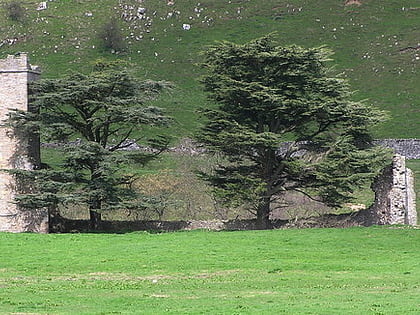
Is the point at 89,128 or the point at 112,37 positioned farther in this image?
the point at 112,37

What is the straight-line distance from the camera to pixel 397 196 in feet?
128

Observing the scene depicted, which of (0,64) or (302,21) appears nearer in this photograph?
(0,64)

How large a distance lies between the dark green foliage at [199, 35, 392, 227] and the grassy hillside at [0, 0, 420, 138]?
31666 mm

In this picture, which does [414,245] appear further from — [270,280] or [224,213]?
[224,213]

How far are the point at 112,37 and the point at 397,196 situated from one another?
175ft

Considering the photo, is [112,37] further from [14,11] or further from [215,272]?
[215,272]

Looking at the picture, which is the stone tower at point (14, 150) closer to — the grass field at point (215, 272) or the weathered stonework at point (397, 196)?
the grass field at point (215, 272)

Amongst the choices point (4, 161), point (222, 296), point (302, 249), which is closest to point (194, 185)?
point (4, 161)

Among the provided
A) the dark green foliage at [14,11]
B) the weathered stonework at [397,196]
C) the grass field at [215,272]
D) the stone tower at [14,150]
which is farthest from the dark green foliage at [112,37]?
the weathered stonework at [397,196]

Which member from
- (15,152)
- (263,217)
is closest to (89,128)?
(15,152)

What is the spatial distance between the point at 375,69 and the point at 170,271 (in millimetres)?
60165

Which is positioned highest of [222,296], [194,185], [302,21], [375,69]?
[302,21]

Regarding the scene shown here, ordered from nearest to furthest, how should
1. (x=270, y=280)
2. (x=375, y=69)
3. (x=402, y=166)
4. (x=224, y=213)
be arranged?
1. (x=270, y=280)
2. (x=402, y=166)
3. (x=224, y=213)
4. (x=375, y=69)

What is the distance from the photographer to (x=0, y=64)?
42406 millimetres
